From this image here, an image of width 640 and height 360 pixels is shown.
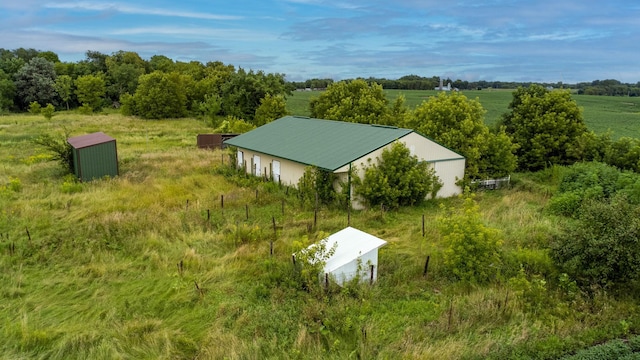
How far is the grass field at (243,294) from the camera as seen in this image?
7.65 metres

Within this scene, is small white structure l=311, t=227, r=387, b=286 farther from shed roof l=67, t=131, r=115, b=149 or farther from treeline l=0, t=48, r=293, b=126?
treeline l=0, t=48, r=293, b=126

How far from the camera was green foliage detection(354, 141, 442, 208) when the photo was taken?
1691 centimetres

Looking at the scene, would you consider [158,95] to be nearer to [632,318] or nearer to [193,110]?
[193,110]

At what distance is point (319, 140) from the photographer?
20906 millimetres

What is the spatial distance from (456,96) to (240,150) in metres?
11.8

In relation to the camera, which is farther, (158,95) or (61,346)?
(158,95)

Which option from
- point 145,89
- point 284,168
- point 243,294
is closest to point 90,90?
point 145,89

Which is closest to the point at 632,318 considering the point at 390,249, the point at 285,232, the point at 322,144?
the point at 390,249

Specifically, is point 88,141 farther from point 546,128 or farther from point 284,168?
point 546,128

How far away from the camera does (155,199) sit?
17.1m

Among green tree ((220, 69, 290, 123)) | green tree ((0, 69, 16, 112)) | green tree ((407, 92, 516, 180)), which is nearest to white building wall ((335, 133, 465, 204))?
green tree ((407, 92, 516, 180))

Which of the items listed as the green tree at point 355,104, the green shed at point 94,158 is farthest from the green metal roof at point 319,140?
the green tree at point 355,104

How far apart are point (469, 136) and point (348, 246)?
43.8 feet

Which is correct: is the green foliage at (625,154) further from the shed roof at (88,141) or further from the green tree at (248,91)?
the green tree at (248,91)
